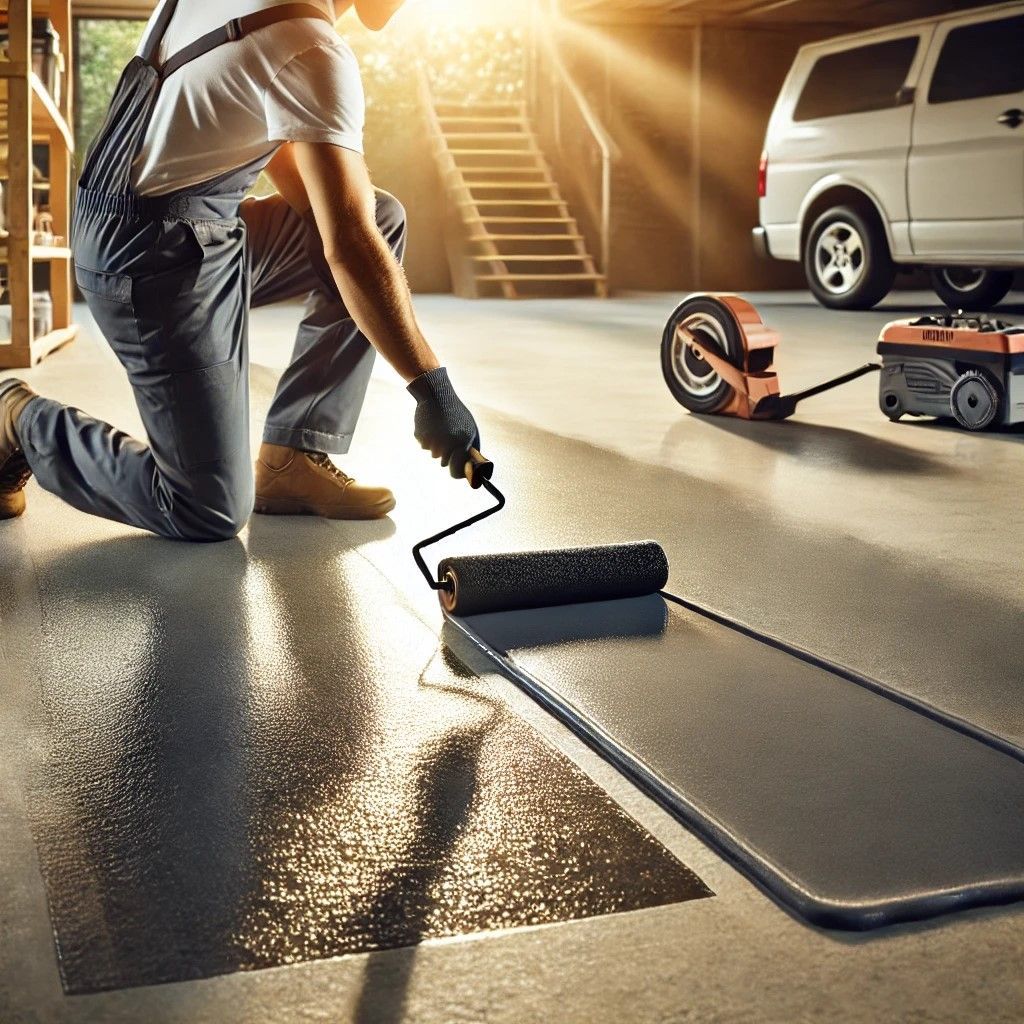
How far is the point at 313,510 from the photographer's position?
10.5 feet

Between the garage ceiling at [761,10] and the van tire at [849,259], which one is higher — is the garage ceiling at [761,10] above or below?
above

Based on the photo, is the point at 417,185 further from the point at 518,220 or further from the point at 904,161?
the point at 904,161

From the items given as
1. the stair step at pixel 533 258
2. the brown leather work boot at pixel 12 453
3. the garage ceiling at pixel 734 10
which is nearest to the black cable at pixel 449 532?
the brown leather work boot at pixel 12 453

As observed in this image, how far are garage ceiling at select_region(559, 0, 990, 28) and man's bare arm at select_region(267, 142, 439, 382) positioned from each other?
38.0 feet

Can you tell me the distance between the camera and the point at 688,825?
154 centimetres

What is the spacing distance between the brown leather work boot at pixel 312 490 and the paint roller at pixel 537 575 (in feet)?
2.40

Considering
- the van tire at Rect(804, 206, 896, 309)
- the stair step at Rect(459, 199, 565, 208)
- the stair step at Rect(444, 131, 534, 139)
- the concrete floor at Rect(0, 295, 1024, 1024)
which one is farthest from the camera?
the stair step at Rect(444, 131, 534, 139)

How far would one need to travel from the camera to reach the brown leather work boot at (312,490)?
124 inches

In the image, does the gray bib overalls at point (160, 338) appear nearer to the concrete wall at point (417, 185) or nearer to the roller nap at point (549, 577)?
the roller nap at point (549, 577)

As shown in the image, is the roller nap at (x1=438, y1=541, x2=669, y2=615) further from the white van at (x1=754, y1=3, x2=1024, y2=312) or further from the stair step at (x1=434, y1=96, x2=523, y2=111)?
the stair step at (x1=434, y1=96, x2=523, y2=111)

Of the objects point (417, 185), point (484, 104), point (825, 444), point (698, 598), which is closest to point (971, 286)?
point (825, 444)

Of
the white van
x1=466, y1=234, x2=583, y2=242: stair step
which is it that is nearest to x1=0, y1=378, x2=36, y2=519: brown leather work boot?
the white van

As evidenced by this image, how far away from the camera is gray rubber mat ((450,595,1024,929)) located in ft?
4.60

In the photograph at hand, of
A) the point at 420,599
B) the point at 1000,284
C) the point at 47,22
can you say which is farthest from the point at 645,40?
the point at 420,599
